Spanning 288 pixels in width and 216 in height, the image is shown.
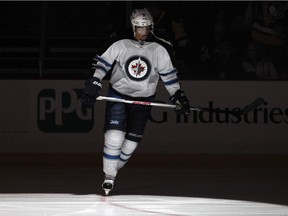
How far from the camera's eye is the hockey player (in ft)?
23.3

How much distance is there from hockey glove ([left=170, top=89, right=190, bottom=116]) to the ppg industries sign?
2383 mm

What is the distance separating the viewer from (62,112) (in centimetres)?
959

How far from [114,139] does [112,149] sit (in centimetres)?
8

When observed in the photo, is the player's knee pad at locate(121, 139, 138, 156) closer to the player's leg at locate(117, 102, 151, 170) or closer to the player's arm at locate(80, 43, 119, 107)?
the player's leg at locate(117, 102, 151, 170)

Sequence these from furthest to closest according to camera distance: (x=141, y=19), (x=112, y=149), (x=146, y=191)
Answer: (x=146, y=191) < (x=112, y=149) < (x=141, y=19)

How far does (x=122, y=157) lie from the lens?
7398 millimetres

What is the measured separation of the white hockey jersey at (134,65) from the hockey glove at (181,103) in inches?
6.4

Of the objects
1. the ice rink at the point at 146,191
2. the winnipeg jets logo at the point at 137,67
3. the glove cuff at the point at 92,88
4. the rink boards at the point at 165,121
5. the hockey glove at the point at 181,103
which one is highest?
Result: the winnipeg jets logo at the point at 137,67

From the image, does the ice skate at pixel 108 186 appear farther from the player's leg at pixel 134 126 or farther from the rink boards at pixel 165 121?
the rink boards at pixel 165 121

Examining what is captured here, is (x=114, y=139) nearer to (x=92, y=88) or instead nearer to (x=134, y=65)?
(x=92, y=88)

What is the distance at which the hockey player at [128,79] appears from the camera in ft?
23.3

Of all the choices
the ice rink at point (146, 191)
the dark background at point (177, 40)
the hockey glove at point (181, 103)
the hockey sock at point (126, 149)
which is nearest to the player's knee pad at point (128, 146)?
the hockey sock at point (126, 149)

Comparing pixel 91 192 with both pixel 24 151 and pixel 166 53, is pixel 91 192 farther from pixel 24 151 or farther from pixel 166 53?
pixel 24 151

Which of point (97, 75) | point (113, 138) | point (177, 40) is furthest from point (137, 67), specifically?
point (177, 40)
